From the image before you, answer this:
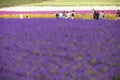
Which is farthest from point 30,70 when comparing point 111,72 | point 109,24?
point 109,24

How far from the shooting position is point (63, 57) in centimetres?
1257

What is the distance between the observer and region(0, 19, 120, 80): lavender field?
31.7 feet

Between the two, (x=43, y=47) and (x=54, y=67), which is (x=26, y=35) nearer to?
(x=43, y=47)

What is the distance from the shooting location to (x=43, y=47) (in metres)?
15.0

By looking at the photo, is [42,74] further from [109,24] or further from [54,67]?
[109,24]

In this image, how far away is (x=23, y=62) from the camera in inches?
463

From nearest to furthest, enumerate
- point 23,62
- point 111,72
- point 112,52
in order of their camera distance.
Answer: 1. point 111,72
2. point 23,62
3. point 112,52

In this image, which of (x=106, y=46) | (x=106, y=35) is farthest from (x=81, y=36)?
(x=106, y=46)

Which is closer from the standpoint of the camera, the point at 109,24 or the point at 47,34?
the point at 47,34

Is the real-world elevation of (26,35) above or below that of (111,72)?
below

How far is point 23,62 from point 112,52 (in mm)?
3128

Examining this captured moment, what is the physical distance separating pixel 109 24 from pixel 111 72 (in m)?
13.4

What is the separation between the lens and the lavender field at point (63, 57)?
967 centimetres

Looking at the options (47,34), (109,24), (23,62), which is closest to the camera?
(23,62)
